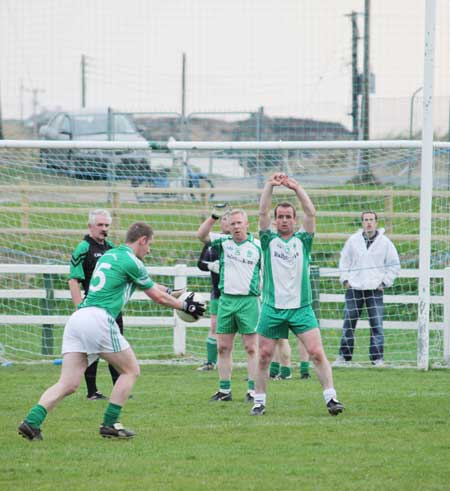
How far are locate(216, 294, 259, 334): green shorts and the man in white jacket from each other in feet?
11.7

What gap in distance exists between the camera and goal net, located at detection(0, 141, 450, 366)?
619 inches

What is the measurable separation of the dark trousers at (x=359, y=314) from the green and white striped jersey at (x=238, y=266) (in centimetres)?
348

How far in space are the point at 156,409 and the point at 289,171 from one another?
373 inches

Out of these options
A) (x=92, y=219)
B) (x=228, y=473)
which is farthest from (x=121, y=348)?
(x=92, y=219)

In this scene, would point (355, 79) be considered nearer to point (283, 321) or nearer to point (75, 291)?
point (75, 291)

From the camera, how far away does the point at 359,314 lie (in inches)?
550

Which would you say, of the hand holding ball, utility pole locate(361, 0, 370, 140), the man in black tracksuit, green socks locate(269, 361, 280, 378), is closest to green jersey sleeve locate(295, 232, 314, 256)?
the hand holding ball

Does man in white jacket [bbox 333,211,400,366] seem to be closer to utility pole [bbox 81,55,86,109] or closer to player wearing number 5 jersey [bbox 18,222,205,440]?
player wearing number 5 jersey [bbox 18,222,205,440]

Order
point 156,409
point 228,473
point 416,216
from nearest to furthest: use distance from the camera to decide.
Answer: point 228,473
point 156,409
point 416,216

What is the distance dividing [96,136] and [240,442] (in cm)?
1520

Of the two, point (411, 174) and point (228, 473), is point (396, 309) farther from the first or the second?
point (228, 473)

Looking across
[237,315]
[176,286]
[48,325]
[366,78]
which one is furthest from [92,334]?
[366,78]

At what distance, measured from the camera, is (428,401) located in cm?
1004

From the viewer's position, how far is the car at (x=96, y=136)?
18.6 meters
